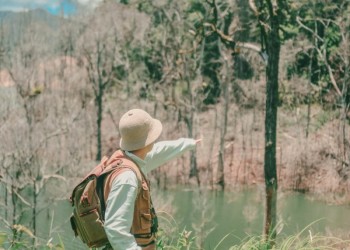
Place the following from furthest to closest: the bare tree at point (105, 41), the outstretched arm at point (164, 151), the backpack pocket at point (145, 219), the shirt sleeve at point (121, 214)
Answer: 1. the bare tree at point (105, 41)
2. the outstretched arm at point (164, 151)
3. the backpack pocket at point (145, 219)
4. the shirt sleeve at point (121, 214)

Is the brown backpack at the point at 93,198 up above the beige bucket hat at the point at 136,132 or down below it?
below

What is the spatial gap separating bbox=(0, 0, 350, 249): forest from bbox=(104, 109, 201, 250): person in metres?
20.3

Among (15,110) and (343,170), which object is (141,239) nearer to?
(15,110)

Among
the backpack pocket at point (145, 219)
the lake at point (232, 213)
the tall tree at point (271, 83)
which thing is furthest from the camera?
the lake at point (232, 213)

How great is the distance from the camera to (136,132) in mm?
3088

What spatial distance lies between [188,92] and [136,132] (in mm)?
32527

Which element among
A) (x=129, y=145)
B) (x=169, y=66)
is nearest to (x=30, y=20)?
(x=169, y=66)

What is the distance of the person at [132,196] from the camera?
2768mm

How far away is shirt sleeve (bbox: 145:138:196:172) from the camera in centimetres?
350

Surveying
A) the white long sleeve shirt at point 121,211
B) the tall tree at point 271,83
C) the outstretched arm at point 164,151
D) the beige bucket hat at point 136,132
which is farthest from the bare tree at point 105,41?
the white long sleeve shirt at point 121,211

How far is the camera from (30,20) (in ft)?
130

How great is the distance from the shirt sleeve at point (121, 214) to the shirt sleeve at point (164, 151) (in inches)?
27.1

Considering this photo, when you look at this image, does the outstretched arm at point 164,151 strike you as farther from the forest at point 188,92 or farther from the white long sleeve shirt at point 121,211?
the forest at point 188,92

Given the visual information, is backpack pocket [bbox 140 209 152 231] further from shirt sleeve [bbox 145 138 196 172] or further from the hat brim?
shirt sleeve [bbox 145 138 196 172]
